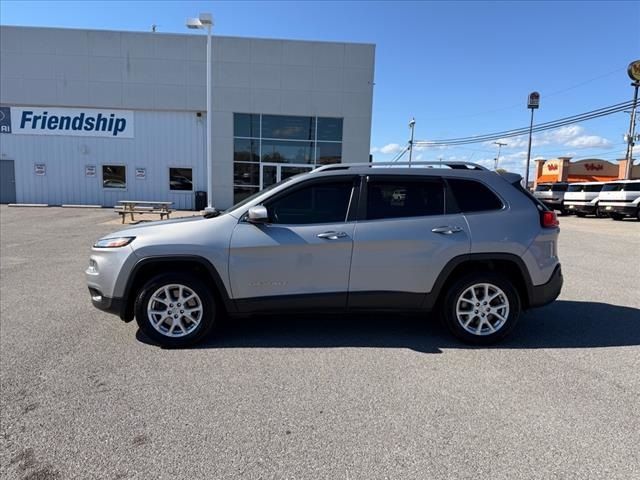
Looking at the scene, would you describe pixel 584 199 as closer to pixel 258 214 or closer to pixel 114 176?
pixel 258 214

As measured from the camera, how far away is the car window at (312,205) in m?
4.14

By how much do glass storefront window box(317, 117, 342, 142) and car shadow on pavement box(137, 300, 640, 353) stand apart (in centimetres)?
1730

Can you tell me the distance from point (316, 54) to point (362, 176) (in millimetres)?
18377

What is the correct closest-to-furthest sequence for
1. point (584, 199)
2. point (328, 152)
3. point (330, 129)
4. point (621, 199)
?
1. point (330, 129)
2. point (328, 152)
3. point (621, 199)
4. point (584, 199)

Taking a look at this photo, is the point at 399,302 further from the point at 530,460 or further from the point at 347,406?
the point at 530,460

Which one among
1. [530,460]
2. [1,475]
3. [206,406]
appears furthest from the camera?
[206,406]

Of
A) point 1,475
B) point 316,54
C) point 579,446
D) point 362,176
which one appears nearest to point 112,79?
point 316,54

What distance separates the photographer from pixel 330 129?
21234mm

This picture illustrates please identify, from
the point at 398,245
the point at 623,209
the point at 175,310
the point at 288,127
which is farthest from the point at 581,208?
the point at 175,310

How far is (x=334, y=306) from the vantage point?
4.16m

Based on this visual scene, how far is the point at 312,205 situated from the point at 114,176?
20.8 m

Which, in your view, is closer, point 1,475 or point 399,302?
point 1,475

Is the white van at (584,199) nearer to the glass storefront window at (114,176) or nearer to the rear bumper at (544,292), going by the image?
the rear bumper at (544,292)

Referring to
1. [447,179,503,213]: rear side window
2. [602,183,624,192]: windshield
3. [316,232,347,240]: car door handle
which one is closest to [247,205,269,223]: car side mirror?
[316,232,347,240]: car door handle
